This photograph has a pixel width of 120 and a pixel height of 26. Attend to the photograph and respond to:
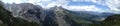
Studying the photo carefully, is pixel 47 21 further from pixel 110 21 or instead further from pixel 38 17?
pixel 110 21

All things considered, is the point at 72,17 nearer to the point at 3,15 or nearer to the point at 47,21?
the point at 47,21

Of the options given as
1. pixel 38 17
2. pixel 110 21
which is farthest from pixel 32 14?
pixel 110 21

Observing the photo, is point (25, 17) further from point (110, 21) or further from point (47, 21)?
point (110, 21)

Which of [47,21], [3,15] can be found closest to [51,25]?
[47,21]

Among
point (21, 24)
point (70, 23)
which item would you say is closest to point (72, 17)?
point (70, 23)
